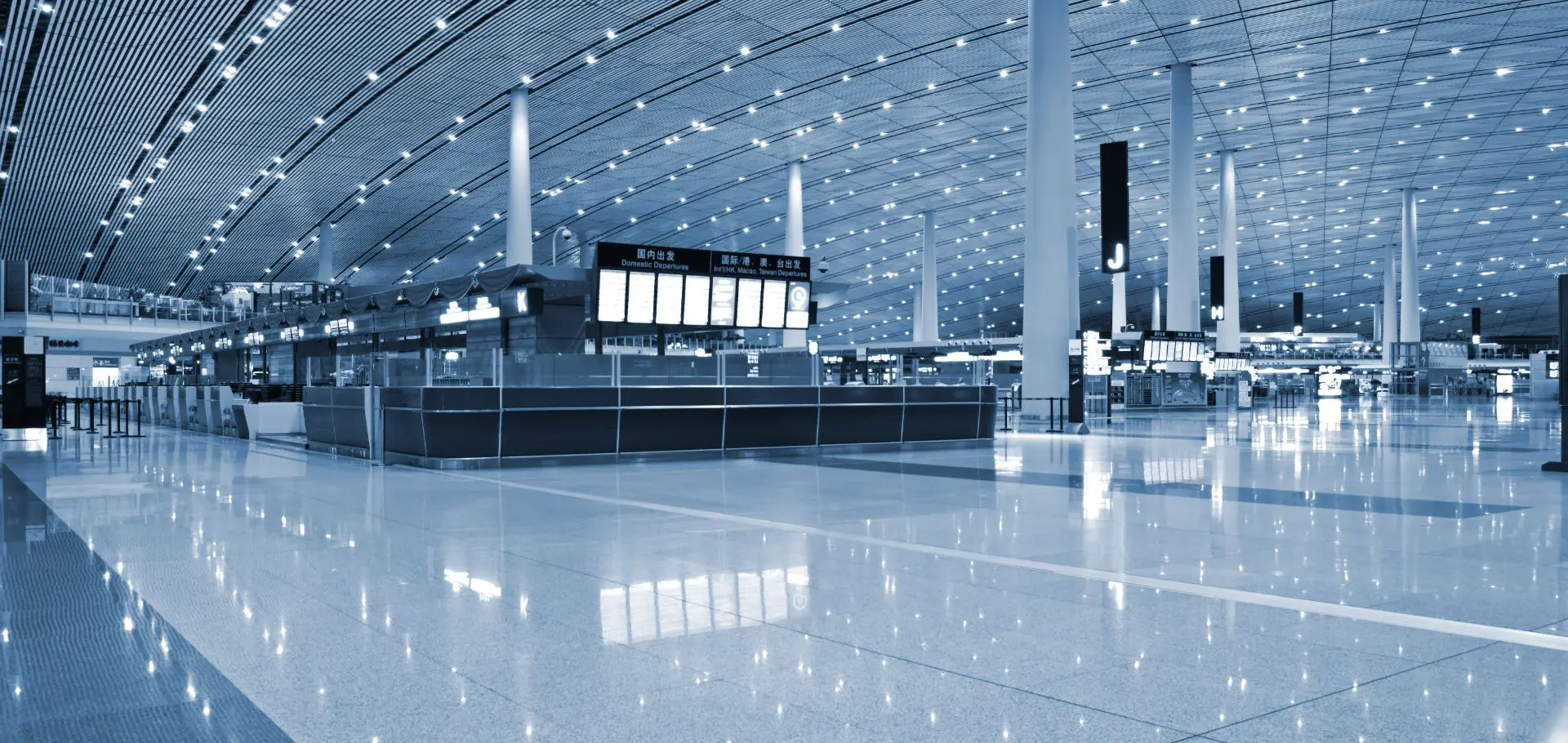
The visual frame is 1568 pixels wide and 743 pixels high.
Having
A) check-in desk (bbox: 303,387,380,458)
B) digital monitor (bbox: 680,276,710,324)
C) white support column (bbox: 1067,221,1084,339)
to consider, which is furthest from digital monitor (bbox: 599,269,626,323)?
white support column (bbox: 1067,221,1084,339)

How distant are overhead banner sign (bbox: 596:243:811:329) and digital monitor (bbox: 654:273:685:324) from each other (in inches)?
0.5

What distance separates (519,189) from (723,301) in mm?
16298

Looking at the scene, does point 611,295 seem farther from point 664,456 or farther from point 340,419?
point 340,419

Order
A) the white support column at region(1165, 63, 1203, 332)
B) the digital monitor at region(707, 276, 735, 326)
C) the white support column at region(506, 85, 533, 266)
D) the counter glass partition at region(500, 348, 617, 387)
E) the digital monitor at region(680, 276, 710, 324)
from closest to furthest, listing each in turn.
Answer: the counter glass partition at region(500, 348, 617, 387), the digital monitor at region(680, 276, 710, 324), the digital monitor at region(707, 276, 735, 326), the white support column at region(506, 85, 533, 266), the white support column at region(1165, 63, 1203, 332)

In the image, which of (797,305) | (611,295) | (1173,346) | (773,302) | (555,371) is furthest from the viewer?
(1173,346)

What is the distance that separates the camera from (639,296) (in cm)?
1781

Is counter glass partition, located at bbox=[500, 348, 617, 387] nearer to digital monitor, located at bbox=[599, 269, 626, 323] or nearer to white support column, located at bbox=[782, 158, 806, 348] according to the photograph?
digital monitor, located at bbox=[599, 269, 626, 323]

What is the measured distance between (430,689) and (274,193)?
47667 mm

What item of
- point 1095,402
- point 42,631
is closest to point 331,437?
point 42,631

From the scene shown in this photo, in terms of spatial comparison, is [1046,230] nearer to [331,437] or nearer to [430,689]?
[331,437]

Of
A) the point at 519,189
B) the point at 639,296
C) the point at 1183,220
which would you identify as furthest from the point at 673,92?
the point at 639,296

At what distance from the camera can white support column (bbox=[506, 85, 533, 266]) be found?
3262cm

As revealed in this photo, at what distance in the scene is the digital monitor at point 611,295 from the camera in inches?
690

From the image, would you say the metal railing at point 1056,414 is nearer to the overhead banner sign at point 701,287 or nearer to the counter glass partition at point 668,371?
the overhead banner sign at point 701,287
